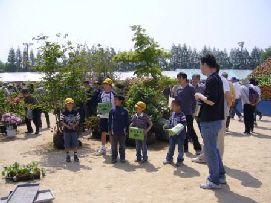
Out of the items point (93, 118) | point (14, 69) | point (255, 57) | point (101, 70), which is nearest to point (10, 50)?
point (14, 69)

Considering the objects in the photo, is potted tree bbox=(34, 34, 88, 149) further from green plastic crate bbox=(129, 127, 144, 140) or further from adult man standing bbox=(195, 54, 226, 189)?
adult man standing bbox=(195, 54, 226, 189)

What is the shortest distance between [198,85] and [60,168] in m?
4.47

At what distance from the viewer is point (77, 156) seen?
7680 millimetres

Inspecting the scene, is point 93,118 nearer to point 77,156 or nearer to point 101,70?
point 77,156

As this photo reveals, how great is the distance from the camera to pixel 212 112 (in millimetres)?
5082

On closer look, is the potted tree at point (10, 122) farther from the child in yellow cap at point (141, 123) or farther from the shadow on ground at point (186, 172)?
the shadow on ground at point (186, 172)

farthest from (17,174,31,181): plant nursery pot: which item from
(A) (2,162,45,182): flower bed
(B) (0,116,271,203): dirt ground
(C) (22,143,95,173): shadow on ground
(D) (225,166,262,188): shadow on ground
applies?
(D) (225,166,262,188): shadow on ground

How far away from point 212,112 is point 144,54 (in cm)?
1195

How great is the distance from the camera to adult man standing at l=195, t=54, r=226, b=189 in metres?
5.04

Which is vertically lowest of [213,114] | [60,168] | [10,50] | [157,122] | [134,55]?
[60,168]

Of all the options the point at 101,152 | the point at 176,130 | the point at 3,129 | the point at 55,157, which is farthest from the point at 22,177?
the point at 3,129

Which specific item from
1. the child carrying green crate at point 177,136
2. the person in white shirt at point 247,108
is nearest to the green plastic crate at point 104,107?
the child carrying green crate at point 177,136

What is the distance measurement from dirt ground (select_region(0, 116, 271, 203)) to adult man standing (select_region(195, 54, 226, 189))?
463mm

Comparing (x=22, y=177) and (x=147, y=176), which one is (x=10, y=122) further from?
(x=147, y=176)
